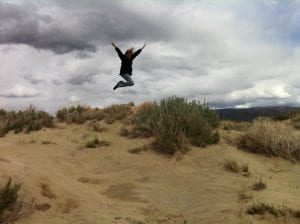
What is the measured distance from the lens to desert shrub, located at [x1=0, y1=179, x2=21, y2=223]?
7.76 m

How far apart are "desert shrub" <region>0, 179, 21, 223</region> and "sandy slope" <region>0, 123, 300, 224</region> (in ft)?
1.00

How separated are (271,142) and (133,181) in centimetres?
499

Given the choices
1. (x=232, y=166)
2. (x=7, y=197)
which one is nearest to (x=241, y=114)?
(x=232, y=166)

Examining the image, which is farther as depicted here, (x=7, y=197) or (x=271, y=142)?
(x=271, y=142)

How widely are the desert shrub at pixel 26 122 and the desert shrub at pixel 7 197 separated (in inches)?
371

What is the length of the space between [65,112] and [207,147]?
8018 mm

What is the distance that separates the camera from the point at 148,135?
15.3 m

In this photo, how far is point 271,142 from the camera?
14.6m

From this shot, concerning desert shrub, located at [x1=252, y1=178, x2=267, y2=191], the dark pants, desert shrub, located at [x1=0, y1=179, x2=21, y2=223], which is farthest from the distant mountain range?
desert shrub, located at [x1=0, y1=179, x2=21, y2=223]

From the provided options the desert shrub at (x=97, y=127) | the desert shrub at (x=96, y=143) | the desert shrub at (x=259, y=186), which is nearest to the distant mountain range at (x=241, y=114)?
the desert shrub at (x=97, y=127)

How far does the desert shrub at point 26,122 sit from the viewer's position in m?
17.6

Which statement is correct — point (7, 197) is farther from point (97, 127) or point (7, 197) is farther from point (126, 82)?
point (97, 127)

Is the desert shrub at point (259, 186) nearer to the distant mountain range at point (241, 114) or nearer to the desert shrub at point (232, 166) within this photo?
the desert shrub at point (232, 166)

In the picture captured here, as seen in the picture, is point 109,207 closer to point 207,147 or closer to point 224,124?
point 207,147
